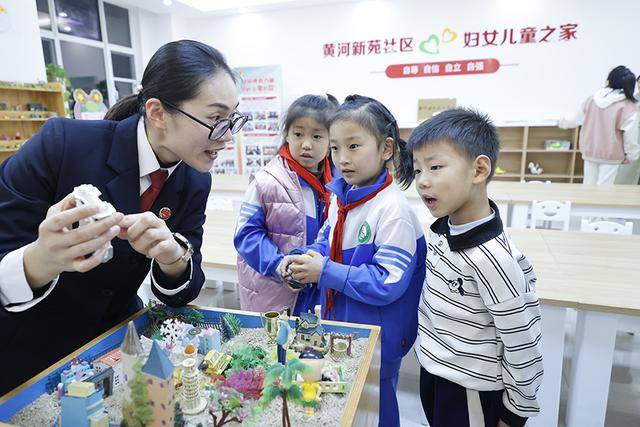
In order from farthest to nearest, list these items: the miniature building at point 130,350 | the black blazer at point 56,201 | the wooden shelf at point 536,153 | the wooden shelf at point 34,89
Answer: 1. the wooden shelf at point 536,153
2. the wooden shelf at point 34,89
3. the black blazer at point 56,201
4. the miniature building at point 130,350

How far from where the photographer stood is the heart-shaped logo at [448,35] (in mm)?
6254

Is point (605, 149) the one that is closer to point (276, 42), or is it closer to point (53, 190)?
point (276, 42)

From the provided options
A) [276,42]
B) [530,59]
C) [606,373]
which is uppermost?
[276,42]

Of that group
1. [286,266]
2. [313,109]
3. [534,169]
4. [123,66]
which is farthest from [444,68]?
[286,266]

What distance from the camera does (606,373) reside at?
1615mm

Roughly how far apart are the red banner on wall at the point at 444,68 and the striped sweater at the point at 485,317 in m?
5.81

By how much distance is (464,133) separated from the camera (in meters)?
1.13

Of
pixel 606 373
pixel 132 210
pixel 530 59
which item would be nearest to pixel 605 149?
pixel 530 59

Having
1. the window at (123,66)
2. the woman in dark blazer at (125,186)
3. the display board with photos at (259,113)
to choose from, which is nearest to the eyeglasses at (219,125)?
the woman in dark blazer at (125,186)

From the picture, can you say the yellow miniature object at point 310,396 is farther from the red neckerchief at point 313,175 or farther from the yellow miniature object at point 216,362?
the red neckerchief at point 313,175

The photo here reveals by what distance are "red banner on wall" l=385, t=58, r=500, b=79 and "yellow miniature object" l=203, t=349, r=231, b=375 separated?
6.37 m

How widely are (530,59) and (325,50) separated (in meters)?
3.19

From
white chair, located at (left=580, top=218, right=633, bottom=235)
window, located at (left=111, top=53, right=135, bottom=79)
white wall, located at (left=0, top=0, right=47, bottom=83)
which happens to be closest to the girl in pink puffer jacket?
white chair, located at (left=580, top=218, right=633, bottom=235)

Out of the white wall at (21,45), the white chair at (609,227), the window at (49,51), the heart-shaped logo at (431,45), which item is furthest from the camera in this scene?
the heart-shaped logo at (431,45)
